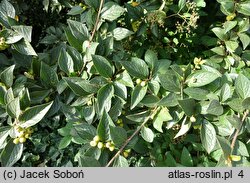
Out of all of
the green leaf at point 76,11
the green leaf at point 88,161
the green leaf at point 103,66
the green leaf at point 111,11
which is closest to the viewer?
the green leaf at point 88,161

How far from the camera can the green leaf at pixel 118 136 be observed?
3.75 feet

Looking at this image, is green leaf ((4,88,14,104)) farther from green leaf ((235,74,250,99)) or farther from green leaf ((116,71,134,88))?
green leaf ((235,74,250,99))

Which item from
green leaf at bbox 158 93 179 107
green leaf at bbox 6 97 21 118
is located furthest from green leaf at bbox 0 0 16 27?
green leaf at bbox 158 93 179 107

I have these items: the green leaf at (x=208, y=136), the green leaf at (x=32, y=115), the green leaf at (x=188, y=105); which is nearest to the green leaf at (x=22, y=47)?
the green leaf at (x=32, y=115)

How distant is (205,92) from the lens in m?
1.23

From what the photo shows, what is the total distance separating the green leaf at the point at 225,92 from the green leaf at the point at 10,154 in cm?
71

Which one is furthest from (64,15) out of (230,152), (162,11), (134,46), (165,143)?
(230,152)

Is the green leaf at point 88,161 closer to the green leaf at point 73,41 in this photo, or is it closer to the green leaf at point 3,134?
the green leaf at point 3,134

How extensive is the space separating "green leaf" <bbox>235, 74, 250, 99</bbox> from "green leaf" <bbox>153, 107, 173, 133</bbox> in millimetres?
250

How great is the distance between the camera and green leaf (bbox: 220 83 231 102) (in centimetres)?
119

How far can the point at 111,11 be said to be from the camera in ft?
4.32

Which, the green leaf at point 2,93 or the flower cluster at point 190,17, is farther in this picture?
the flower cluster at point 190,17

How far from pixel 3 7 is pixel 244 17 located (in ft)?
3.34

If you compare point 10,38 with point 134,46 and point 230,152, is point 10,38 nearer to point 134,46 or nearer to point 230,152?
point 134,46
